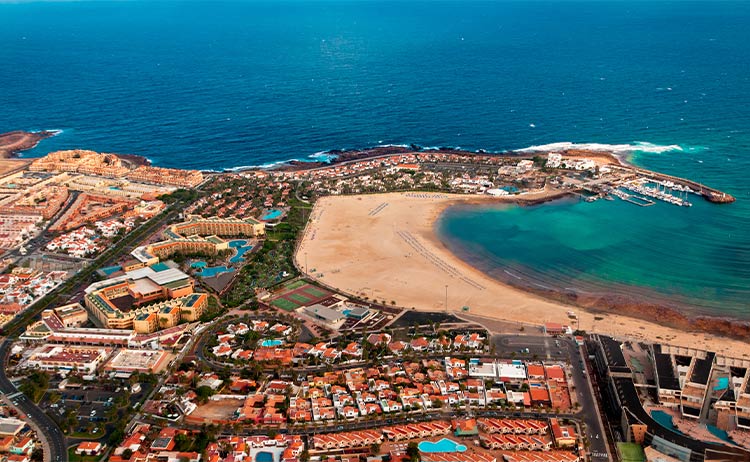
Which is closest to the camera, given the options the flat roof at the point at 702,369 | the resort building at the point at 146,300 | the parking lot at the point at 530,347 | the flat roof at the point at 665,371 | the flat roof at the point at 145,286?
the flat roof at the point at 665,371

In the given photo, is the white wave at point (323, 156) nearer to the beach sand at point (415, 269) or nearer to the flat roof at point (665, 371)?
the beach sand at point (415, 269)

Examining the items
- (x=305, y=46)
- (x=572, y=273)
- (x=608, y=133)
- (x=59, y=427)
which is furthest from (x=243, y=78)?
(x=59, y=427)

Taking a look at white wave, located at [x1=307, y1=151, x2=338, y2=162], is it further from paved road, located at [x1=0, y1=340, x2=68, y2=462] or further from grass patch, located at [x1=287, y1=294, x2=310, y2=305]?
paved road, located at [x1=0, y1=340, x2=68, y2=462]

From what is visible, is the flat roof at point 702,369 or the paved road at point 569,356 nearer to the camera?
the paved road at point 569,356

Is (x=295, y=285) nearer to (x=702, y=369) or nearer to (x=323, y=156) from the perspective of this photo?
(x=702, y=369)

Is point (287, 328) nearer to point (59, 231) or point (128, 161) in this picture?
point (59, 231)

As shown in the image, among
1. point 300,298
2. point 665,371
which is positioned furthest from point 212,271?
point 665,371

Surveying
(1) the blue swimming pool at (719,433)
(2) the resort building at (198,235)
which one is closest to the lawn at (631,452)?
(1) the blue swimming pool at (719,433)
